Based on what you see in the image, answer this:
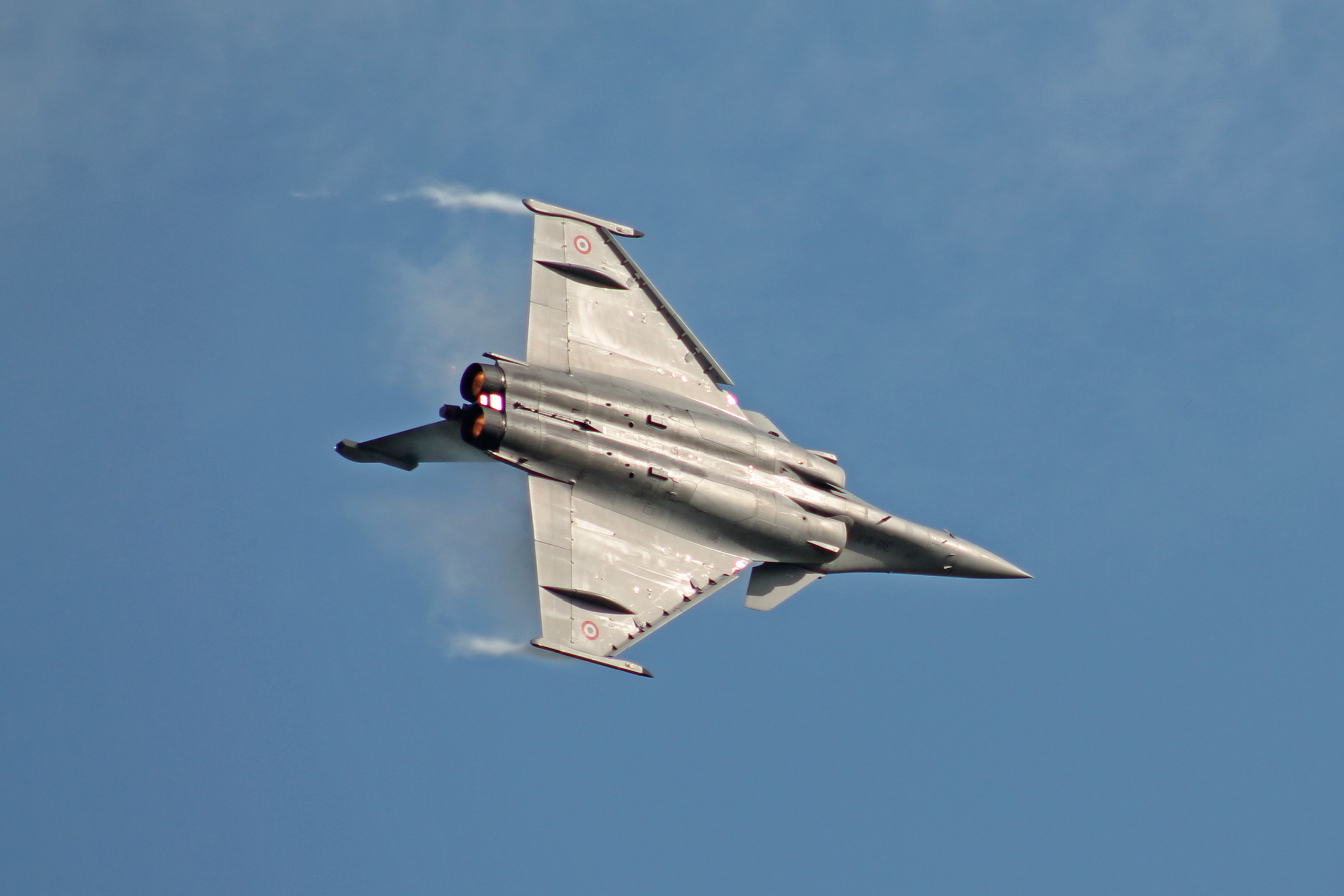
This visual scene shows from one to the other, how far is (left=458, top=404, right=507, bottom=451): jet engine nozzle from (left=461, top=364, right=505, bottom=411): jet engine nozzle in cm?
14

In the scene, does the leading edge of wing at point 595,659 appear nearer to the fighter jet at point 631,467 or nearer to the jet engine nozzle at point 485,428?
the fighter jet at point 631,467

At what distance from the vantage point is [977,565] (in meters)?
46.9

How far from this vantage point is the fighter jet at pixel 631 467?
134ft

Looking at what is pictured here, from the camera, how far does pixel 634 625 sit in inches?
1618

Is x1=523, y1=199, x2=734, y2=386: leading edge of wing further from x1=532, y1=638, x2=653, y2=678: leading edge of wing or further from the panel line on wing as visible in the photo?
x1=532, y1=638, x2=653, y2=678: leading edge of wing

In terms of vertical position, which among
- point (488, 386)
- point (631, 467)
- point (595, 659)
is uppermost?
point (488, 386)

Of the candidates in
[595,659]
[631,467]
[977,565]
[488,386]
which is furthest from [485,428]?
[977,565]

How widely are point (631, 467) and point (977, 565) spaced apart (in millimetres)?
10482

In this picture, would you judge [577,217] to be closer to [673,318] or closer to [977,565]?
[673,318]

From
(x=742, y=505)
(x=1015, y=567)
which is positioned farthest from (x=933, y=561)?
(x=742, y=505)

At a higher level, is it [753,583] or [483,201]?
[483,201]

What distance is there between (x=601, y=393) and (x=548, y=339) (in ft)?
8.76

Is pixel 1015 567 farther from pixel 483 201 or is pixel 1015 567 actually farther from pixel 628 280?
pixel 483 201

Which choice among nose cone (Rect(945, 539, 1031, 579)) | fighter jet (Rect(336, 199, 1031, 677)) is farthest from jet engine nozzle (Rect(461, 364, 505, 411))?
nose cone (Rect(945, 539, 1031, 579))
